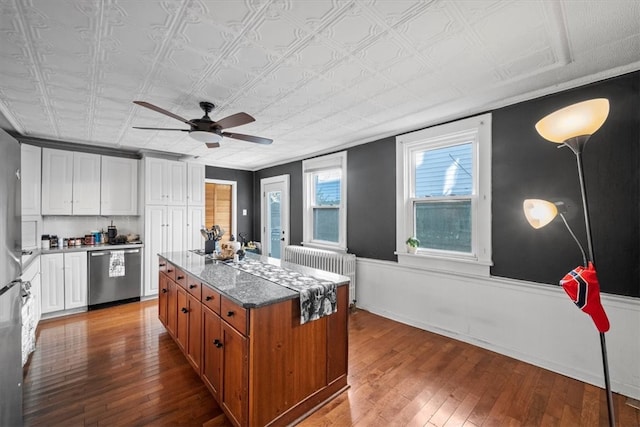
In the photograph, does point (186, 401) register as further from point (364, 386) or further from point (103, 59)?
point (103, 59)

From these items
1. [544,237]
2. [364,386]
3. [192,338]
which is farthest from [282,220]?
[544,237]

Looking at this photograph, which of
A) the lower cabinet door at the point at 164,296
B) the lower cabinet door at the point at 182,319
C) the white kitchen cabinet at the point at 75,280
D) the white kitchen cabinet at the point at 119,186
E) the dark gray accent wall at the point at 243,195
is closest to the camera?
the lower cabinet door at the point at 182,319

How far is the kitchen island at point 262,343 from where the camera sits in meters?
1.61

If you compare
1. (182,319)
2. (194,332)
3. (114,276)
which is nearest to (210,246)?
(182,319)

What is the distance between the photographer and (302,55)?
1820 millimetres

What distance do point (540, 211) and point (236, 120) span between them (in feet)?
7.27

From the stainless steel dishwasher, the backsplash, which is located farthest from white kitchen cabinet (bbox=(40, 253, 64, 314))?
the backsplash

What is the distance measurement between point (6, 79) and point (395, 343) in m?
4.06

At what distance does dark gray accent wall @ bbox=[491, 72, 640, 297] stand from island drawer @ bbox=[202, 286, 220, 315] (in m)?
2.59

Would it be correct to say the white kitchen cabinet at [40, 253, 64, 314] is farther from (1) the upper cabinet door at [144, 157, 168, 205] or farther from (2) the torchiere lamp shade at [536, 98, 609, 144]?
(2) the torchiere lamp shade at [536, 98, 609, 144]

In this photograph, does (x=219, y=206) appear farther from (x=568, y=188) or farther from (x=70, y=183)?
(x=568, y=188)

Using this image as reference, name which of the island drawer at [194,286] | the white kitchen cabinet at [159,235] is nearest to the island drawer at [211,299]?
the island drawer at [194,286]

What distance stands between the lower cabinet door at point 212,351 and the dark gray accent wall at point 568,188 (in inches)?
103

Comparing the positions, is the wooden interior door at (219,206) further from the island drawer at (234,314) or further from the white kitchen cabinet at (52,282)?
the island drawer at (234,314)
